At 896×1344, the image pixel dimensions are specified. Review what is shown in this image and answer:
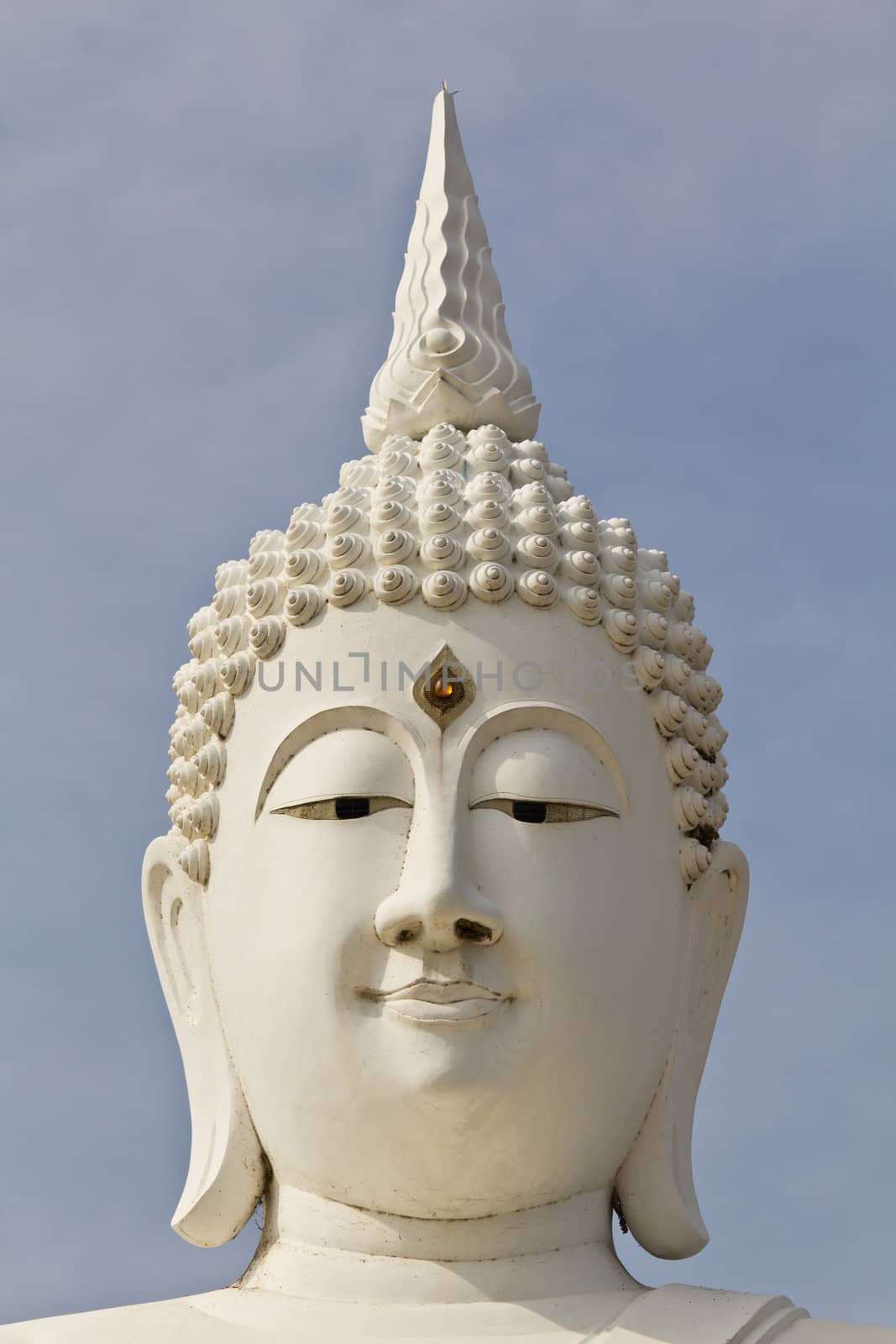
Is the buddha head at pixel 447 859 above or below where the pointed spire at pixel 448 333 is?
below

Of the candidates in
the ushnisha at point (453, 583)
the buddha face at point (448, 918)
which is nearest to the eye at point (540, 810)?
the buddha face at point (448, 918)

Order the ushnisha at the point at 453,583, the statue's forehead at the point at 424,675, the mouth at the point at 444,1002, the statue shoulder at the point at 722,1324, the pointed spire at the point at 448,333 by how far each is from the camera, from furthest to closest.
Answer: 1. the pointed spire at the point at 448,333
2. the ushnisha at the point at 453,583
3. the statue's forehead at the point at 424,675
4. the mouth at the point at 444,1002
5. the statue shoulder at the point at 722,1324

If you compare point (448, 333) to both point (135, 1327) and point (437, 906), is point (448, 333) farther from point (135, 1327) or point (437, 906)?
point (135, 1327)

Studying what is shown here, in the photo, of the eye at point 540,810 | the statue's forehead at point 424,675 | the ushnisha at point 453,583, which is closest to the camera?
the eye at point 540,810

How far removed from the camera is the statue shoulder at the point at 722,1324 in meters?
8.12

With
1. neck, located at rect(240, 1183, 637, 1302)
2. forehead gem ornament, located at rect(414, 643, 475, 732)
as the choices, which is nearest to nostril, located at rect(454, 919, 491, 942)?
forehead gem ornament, located at rect(414, 643, 475, 732)

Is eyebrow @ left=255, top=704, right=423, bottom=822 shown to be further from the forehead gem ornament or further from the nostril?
the nostril

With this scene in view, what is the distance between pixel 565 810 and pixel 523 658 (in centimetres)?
62

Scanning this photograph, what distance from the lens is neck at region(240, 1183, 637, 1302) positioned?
330 inches

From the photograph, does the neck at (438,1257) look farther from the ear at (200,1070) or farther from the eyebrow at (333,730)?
the eyebrow at (333,730)

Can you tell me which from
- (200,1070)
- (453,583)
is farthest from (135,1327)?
(453,583)

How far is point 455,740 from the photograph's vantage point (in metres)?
8.55

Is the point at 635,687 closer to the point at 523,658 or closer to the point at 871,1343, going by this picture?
the point at 523,658

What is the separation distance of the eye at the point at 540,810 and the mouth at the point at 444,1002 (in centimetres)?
67
